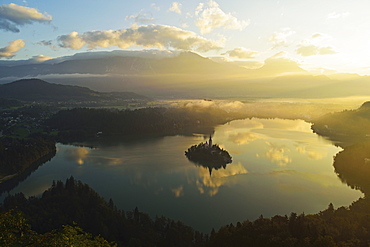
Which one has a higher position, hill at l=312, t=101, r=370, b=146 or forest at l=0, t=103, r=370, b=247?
hill at l=312, t=101, r=370, b=146

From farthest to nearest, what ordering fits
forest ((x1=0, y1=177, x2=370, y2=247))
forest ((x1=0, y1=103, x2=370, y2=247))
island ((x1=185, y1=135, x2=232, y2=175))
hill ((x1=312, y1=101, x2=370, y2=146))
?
hill ((x1=312, y1=101, x2=370, y2=146)) → island ((x1=185, y1=135, x2=232, y2=175)) → forest ((x1=0, y1=177, x2=370, y2=247)) → forest ((x1=0, y1=103, x2=370, y2=247))

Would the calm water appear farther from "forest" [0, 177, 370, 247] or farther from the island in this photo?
"forest" [0, 177, 370, 247]

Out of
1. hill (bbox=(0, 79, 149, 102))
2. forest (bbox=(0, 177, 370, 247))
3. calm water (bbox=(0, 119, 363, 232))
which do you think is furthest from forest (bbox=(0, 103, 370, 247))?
hill (bbox=(0, 79, 149, 102))

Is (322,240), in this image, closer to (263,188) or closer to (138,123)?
(263,188)

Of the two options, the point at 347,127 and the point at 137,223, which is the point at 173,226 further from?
the point at 347,127

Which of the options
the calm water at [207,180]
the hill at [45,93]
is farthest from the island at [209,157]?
the hill at [45,93]

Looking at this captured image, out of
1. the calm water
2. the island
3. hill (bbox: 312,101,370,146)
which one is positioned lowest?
the calm water

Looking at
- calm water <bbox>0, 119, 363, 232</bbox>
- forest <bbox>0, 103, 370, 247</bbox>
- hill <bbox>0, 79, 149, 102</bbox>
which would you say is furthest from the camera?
hill <bbox>0, 79, 149, 102</bbox>
